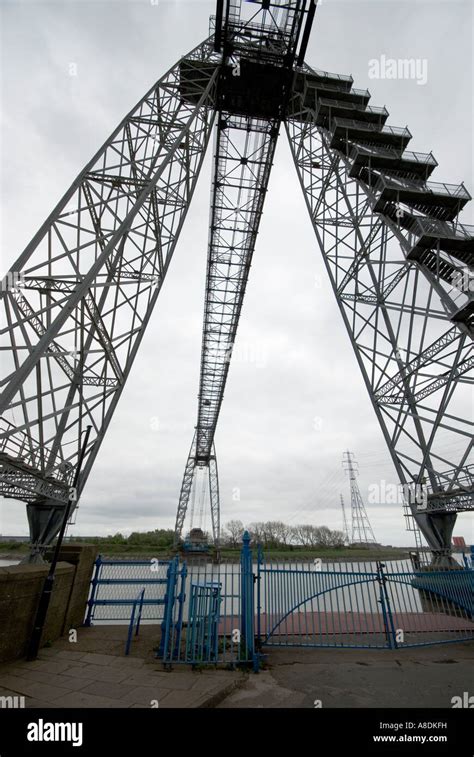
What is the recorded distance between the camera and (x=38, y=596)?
6.06m

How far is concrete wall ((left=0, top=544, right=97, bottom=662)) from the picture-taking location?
535 cm

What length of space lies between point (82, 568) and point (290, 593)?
15.4ft

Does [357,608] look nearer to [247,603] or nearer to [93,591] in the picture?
[247,603]

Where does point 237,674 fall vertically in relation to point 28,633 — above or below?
below

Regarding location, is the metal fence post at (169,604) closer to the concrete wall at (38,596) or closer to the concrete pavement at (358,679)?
the concrete pavement at (358,679)

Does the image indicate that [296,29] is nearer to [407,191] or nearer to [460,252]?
[407,191]

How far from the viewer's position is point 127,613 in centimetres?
1203

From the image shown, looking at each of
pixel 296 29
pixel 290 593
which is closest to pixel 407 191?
pixel 296 29

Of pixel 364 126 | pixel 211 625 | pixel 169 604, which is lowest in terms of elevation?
pixel 211 625

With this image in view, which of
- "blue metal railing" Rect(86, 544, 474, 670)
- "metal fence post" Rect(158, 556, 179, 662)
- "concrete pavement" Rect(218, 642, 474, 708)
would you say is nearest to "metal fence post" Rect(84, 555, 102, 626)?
"blue metal railing" Rect(86, 544, 474, 670)

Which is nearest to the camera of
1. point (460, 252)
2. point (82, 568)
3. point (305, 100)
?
point (82, 568)

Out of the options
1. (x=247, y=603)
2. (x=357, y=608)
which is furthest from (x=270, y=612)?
(x=357, y=608)

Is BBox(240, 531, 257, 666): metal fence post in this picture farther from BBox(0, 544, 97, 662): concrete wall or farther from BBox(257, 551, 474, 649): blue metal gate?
BBox(0, 544, 97, 662): concrete wall

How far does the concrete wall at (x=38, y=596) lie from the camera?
535 centimetres
